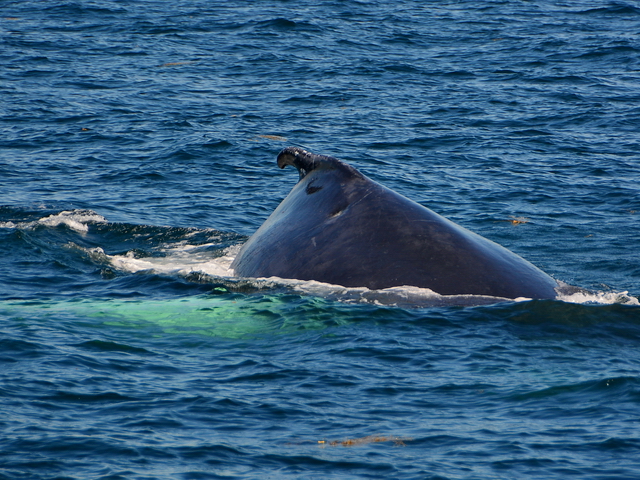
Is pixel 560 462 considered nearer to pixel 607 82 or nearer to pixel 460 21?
pixel 607 82

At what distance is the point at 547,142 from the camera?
77.2 ft

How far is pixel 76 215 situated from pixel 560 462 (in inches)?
478

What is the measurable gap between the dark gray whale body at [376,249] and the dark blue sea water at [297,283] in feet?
0.75

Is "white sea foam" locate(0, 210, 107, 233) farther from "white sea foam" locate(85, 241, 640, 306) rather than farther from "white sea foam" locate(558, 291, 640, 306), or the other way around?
"white sea foam" locate(558, 291, 640, 306)

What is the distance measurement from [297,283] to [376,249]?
102 cm

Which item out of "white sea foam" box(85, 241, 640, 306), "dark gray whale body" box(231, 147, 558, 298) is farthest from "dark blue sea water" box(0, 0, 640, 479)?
"dark gray whale body" box(231, 147, 558, 298)

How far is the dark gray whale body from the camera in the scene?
30.8ft

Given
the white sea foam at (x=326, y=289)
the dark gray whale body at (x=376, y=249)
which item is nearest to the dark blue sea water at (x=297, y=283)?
the white sea foam at (x=326, y=289)

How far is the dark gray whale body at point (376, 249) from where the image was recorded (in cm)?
938

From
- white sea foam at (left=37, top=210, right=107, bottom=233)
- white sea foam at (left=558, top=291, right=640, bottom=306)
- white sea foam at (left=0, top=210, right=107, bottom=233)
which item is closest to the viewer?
white sea foam at (left=558, top=291, right=640, bottom=306)

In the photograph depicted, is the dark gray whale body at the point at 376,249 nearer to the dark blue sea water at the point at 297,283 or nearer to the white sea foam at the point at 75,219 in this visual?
the dark blue sea water at the point at 297,283

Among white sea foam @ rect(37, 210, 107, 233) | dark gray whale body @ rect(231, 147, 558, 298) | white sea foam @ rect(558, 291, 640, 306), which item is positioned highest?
dark gray whale body @ rect(231, 147, 558, 298)

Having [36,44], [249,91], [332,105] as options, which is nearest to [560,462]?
[332,105]

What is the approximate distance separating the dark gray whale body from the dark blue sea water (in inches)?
9.0
